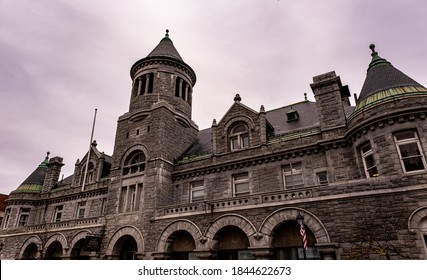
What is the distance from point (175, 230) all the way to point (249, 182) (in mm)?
5560

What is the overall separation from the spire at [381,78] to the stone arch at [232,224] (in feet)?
31.6

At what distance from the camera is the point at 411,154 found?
13.7m

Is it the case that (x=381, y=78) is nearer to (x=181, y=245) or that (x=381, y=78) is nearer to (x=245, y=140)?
(x=245, y=140)

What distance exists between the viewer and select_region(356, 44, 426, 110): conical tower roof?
15211 millimetres

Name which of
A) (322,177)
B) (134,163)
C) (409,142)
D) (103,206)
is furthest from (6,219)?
(409,142)

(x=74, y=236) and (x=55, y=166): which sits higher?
(x=55, y=166)

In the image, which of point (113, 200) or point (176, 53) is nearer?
point (113, 200)

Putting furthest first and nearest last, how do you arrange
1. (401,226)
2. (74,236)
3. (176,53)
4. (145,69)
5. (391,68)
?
(176,53)
(145,69)
(74,236)
(391,68)
(401,226)

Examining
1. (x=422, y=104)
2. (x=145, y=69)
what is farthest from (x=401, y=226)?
(x=145, y=69)

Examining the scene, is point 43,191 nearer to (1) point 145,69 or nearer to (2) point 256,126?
(1) point 145,69

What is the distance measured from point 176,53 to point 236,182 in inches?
676

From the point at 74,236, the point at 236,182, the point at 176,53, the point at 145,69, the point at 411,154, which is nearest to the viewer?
the point at 411,154

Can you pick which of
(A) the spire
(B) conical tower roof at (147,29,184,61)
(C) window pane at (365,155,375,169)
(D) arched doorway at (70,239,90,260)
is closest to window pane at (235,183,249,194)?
(C) window pane at (365,155,375,169)

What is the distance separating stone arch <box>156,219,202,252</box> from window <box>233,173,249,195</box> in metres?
3.80
